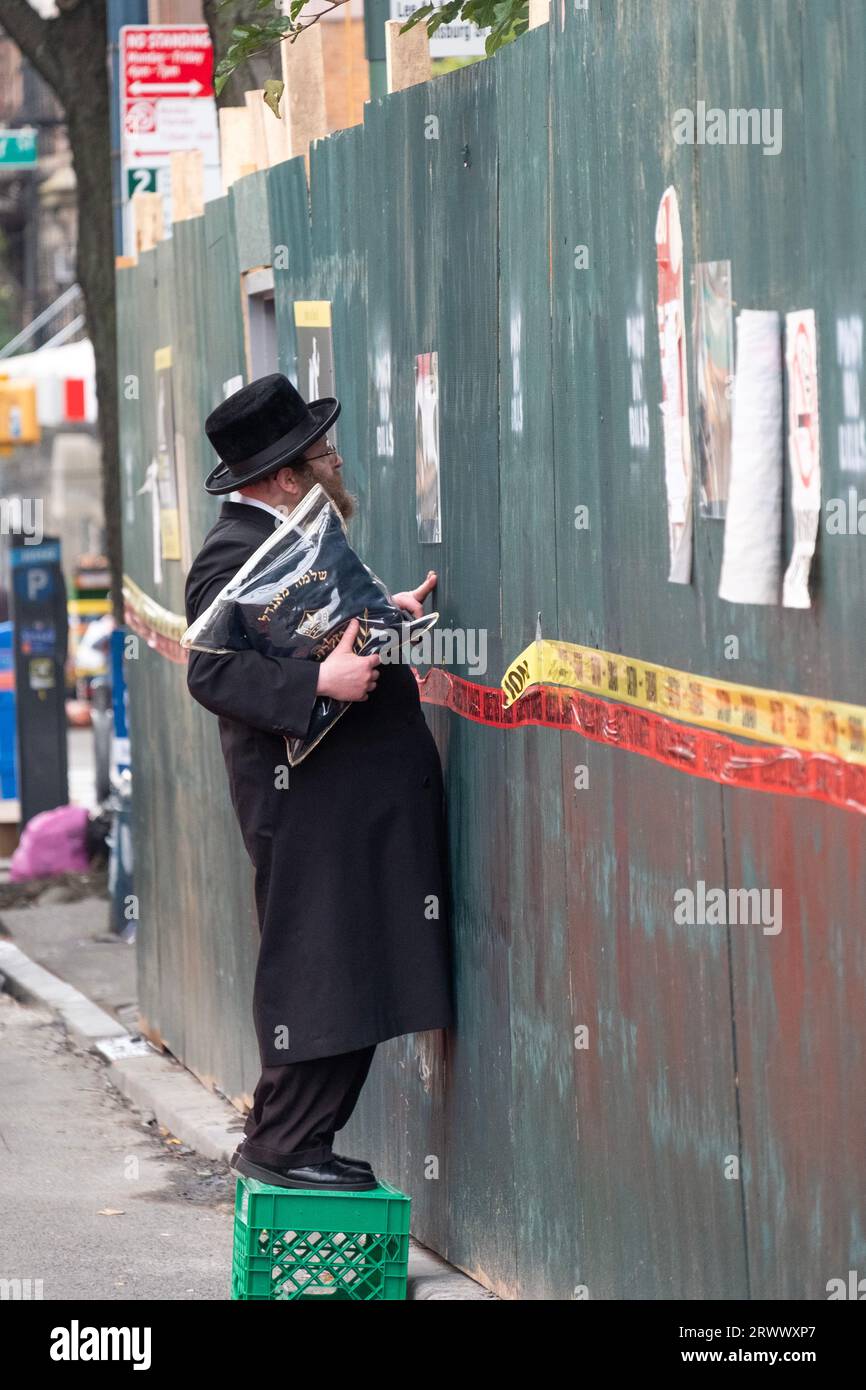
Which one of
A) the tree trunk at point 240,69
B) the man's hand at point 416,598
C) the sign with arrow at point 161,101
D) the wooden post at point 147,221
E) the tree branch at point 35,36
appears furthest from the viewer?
the tree branch at point 35,36

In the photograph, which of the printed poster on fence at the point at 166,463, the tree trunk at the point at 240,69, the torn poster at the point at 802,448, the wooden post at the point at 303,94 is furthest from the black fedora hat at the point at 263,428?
the tree trunk at the point at 240,69

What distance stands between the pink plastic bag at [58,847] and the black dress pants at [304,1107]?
830cm

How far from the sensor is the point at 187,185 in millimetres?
8109

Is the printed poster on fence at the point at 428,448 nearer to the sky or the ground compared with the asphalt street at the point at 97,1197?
nearer to the sky

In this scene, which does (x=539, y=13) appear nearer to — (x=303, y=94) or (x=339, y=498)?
(x=339, y=498)

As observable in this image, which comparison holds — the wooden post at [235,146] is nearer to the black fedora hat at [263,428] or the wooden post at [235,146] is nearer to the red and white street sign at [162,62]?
the black fedora hat at [263,428]

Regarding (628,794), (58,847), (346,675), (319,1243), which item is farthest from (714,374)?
(58,847)

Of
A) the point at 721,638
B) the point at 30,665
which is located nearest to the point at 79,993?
the point at 30,665

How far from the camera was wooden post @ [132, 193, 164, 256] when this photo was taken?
343 inches

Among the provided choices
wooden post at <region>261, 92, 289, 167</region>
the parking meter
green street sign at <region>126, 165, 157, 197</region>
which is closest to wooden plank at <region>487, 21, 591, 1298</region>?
wooden post at <region>261, 92, 289, 167</region>

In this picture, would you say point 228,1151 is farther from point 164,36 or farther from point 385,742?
point 164,36

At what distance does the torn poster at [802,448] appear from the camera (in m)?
3.53

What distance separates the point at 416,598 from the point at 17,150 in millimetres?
13610

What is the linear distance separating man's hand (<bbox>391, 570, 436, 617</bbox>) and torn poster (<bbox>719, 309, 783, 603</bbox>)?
5.40 ft
